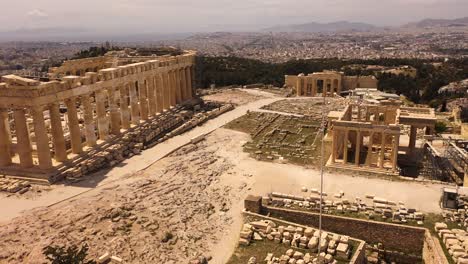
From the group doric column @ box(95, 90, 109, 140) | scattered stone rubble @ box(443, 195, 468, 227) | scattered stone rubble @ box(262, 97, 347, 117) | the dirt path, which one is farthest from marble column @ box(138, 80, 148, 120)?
scattered stone rubble @ box(443, 195, 468, 227)

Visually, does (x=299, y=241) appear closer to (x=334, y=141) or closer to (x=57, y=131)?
(x=334, y=141)

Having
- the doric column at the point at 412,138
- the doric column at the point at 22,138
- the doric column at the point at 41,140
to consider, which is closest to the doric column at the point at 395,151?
the doric column at the point at 412,138

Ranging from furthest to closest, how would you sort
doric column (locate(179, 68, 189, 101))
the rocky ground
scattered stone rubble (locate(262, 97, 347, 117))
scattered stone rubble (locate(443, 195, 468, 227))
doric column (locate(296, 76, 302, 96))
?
doric column (locate(296, 76, 302, 96)), doric column (locate(179, 68, 189, 101)), scattered stone rubble (locate(262, 97, 347, 117)), scattered stone rubble (locate(443, 195, 468, 227)), the rocky ground

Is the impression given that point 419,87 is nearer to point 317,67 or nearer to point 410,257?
point 317,67

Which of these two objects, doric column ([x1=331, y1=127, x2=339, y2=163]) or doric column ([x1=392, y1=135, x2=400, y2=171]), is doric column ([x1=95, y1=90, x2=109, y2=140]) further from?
doric column ([x1=392, y1=135, x2=400, y2=171])

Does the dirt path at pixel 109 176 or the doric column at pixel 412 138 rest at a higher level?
the doric column at pixel 412 138

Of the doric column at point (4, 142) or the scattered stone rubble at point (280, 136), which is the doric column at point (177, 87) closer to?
the scattered stone rubble at point (280, 136)
